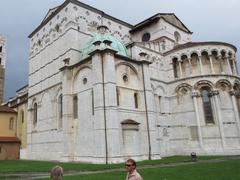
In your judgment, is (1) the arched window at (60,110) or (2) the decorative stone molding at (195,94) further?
(2) the decorative stone molding at (195,94)

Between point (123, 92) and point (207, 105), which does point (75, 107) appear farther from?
point (207, 105)

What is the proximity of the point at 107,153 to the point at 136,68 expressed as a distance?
10458mm

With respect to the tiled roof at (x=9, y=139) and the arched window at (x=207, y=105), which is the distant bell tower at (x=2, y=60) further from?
the arched window at (x=207, y=105)

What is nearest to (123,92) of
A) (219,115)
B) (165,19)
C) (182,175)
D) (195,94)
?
(195,94)

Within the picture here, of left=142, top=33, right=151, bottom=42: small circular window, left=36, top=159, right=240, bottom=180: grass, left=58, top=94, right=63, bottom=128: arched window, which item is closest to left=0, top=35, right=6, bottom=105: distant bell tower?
left=58, top=94, right=63, bottom=128: arched window

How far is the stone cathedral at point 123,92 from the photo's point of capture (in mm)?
24297

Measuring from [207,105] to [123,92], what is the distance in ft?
37.8

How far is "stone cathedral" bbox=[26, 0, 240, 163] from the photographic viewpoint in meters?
24.3

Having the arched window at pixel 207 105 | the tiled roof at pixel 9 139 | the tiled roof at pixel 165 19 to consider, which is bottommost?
the tiled roof at pixel 9 139

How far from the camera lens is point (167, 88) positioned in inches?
1318

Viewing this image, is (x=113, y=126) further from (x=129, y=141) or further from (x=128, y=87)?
(x=128, y=87)

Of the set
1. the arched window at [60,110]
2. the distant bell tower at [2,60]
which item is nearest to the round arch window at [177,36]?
the arched window at [60,110]

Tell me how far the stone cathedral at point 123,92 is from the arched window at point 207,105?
0.12m

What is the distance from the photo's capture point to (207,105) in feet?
101
